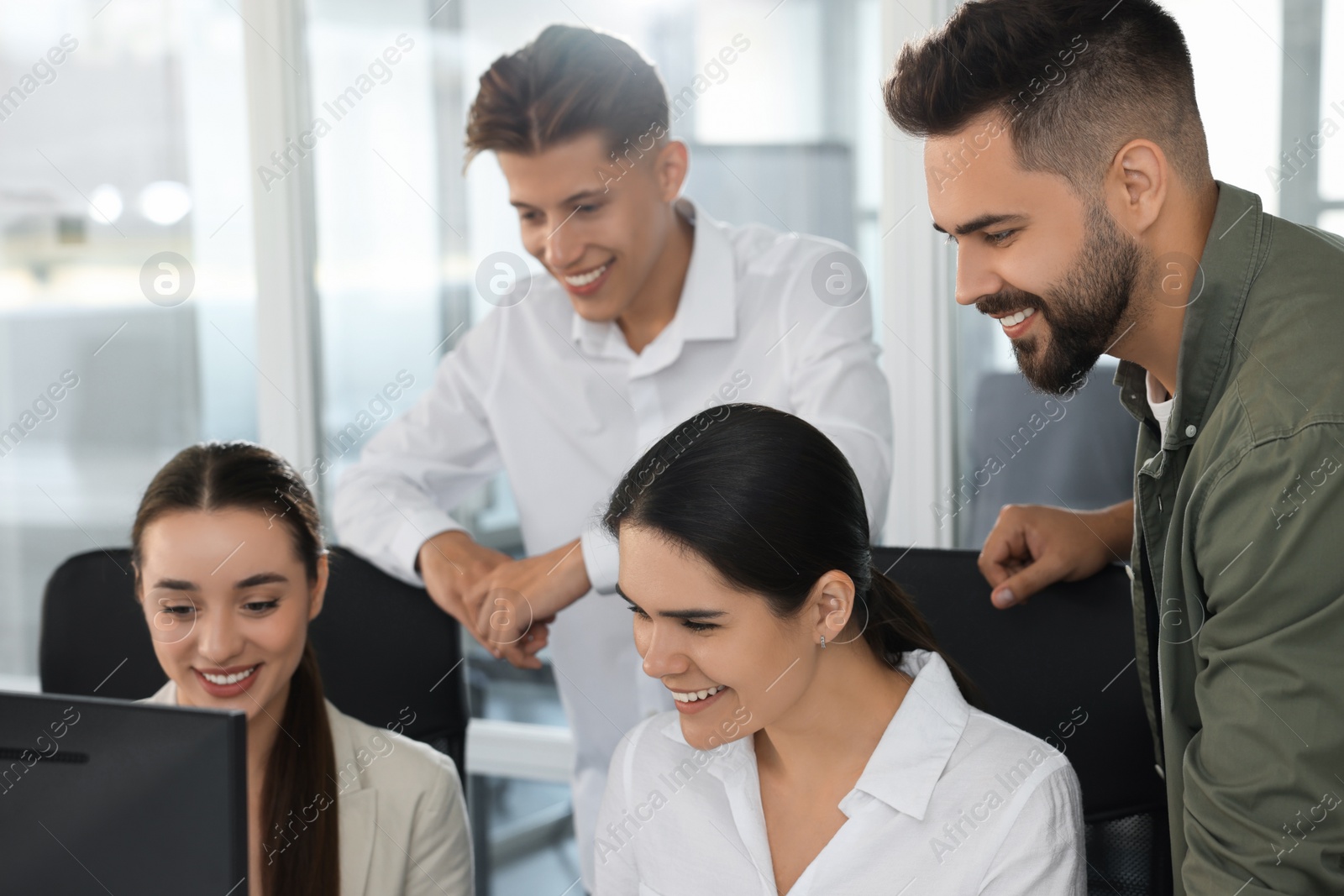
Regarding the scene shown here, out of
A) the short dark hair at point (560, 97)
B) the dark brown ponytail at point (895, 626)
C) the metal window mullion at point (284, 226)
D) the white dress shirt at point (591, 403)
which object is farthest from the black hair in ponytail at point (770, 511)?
the metal window mullion at point (284, 226)

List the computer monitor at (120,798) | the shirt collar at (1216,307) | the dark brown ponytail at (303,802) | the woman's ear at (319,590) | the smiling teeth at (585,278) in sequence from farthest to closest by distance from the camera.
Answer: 1. the smiling teeth at (585,278)
2. the woman's ear at (319,590)
3. the dark brown ponytail at (303,802)
4. the shirt collar at (1216,307)
5. the computer monitor at (120,798)

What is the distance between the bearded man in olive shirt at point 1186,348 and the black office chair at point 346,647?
0.82m

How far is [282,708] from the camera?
1602 mm

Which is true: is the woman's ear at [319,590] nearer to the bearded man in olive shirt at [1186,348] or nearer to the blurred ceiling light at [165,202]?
the bearded man in olive shirt at [1186,348]

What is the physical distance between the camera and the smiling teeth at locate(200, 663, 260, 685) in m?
1.55

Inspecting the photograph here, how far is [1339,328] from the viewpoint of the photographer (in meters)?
1.07

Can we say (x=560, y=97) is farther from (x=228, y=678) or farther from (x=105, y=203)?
(x=105, y=203)

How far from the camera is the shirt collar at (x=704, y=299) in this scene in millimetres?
1960

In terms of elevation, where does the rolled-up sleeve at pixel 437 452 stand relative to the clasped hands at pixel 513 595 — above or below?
above

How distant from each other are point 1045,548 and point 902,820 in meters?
0.34

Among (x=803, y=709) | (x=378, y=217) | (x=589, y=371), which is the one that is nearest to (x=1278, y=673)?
(x=803, y=709)

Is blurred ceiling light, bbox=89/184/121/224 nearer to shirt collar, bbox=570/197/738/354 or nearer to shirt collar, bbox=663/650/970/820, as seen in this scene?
shirt collar, bbox=570/197/738/354

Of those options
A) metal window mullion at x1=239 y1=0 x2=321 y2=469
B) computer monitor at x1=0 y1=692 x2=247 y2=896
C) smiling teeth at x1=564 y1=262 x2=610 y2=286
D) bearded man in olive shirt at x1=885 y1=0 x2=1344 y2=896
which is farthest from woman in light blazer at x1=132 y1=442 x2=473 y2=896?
metal window mullion at x1=239 y1=0 x2=321 y2=469

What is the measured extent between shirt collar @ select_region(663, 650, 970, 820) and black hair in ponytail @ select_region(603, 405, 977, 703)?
59 millimetres
